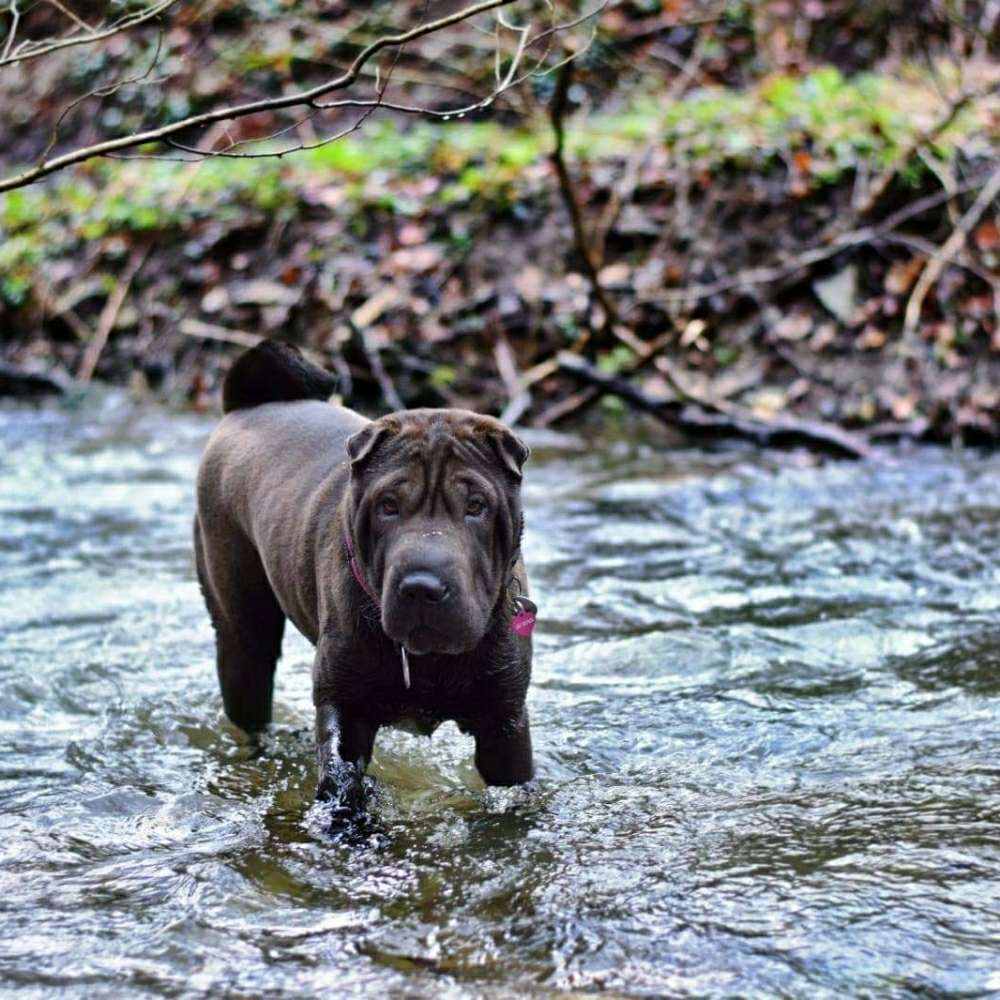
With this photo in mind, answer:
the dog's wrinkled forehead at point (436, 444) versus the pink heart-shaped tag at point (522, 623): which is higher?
the dog's wrinkled forehead at point (436, 444)

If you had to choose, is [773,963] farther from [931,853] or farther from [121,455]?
[121,455]

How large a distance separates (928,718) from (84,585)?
4.30 m

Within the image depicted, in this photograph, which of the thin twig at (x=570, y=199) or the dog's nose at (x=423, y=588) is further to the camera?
the thin twig at (x=570, y=199)

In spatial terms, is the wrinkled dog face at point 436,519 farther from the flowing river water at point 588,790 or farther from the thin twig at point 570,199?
the thin twig at point 570,199

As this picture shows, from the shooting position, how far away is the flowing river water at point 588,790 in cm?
357

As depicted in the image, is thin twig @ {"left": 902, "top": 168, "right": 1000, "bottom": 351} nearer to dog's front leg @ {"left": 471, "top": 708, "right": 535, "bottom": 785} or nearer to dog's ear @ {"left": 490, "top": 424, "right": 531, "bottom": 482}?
dog's front leg @ {"left": 471, "top": 708, "right": 535, "bottom": 785}

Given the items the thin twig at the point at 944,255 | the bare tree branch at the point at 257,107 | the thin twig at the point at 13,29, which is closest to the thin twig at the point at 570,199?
the thin twig at the point at 944,255

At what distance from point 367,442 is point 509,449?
0.39 meters

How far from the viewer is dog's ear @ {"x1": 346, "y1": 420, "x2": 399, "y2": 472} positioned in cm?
411

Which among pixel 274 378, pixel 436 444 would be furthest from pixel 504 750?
pixel 274 378

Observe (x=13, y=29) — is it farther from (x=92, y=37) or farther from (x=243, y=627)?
(x=243, y=627)

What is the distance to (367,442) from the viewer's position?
4.11 meters

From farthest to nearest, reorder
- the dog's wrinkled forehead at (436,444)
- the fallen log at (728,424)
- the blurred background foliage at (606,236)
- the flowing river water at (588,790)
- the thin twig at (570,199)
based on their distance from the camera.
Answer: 1. the blurred background foliage at (606,236)
2. the fallen log at (728,424)
3. the thin twig at (570,199)
4. the dog's wrinkled forehead at (436,444)
5. the flowing river water at (588,790)

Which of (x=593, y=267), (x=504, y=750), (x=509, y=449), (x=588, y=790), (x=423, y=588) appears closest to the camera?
(x=423, y=588)
